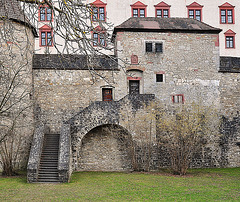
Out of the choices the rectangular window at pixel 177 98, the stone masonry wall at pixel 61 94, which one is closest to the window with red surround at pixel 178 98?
the rectangular window at pixel 177 98

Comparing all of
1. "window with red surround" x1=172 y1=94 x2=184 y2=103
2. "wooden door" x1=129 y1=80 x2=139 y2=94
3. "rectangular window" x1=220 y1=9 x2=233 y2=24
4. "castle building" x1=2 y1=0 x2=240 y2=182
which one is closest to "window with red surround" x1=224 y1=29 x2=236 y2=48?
"rectangular window" x1=220 y1=9 x2=233 y2=24

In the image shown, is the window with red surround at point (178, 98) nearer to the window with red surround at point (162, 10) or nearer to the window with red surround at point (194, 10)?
the window with red surround at point (162, 10)

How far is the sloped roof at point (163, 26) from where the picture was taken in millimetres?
21891

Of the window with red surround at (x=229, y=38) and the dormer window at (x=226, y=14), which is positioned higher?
→ the dormer window at (x=226, y=14)

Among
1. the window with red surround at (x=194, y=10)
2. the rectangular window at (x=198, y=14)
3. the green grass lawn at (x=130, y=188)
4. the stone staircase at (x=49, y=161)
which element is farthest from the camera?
the rectangular window at (x=198, y=14)

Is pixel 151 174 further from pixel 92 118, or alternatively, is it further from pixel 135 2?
pixel 135 2

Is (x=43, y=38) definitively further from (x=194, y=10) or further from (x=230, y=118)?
(x=230, y=118)

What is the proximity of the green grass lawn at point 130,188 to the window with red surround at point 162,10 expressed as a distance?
17.1 metres

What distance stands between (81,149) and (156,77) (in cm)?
673

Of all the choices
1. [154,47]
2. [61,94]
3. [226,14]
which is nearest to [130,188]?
[61,94]

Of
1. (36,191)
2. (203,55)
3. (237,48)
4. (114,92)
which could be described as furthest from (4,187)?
(237,48)

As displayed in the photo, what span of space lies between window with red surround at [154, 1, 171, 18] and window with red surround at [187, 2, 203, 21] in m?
1.94

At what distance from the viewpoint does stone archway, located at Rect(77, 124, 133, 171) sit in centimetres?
1989

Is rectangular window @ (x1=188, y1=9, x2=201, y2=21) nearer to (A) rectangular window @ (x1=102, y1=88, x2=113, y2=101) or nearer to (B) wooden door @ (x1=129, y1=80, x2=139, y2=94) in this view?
(B) wooden door @ (x1=129, y1=80, x2=139, y2=94)
